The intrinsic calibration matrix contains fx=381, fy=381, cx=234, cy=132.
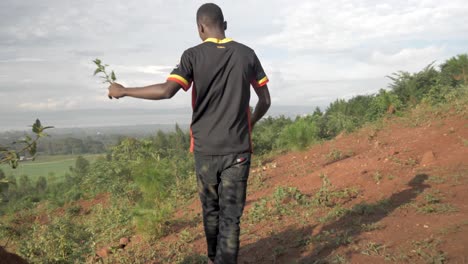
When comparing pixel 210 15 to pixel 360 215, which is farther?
pixel 360 215

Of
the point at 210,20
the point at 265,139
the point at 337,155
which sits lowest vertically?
the point at 337,155

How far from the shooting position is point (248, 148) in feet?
8.68

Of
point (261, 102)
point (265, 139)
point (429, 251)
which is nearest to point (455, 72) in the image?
point (265, 139)

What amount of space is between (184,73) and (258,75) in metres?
0.55

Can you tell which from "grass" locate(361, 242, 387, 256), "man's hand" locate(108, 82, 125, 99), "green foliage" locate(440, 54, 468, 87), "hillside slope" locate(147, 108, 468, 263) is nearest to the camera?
"man's hand" locate(108, 82, 125, 99)

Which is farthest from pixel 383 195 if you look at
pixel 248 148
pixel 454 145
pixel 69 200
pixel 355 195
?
pixel 69 200

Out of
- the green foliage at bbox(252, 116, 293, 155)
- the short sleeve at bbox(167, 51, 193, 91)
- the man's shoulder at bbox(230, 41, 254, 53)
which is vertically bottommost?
the green foliage at bbox(252, 116, 293, 155)

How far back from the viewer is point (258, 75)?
2.69 m

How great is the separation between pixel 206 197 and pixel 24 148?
1217 millimetres

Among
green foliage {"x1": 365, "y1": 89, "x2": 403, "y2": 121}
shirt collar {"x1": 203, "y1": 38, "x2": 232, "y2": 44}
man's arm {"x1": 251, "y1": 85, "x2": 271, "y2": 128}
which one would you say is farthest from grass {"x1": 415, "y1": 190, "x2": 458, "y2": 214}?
green foliage {"x1": 365, "y1": 89, "x2": 403, "y2": 121}

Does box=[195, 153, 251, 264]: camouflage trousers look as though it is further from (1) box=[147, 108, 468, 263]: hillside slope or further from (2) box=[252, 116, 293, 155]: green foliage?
(2) box=[252, 116, 293, 155]: green foliage

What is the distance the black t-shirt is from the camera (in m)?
2.46

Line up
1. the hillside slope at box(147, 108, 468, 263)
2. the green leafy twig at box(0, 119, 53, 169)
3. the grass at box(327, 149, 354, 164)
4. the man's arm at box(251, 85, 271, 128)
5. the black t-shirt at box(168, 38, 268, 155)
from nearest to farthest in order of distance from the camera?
the green leafy twig at box(0, 119, 53, 169) < the black t-shirt at box(168, 38, 268, 155) < the man's arm at box(251, 85, 271, 128) < the hillside slope at box(147, 108, 468, 263) < the grass at box(327, 149, 354, 164)

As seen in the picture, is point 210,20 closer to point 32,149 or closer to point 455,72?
point 32,149
